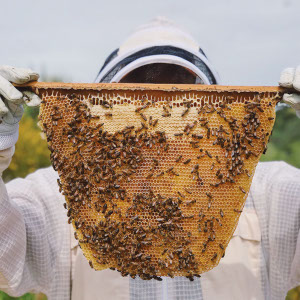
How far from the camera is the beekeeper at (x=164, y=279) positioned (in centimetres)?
360

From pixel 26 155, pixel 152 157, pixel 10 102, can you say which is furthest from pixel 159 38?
pixel 26 155

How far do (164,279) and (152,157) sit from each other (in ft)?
4.35

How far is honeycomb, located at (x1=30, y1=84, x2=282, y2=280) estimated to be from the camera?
2.90m

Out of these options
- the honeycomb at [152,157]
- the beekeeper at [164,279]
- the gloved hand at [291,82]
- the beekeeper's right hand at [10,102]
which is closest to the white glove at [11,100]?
the beekeeper's right hand at [10,102]

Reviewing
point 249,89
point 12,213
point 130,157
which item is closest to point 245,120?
point 249,89

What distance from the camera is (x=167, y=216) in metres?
2.91

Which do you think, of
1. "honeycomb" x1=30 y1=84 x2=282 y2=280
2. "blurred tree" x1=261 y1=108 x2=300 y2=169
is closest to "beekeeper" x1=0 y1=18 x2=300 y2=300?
"honeycomb" x1=30 y1=84 x2=282 y2=280

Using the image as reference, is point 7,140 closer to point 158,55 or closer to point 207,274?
point 158,55

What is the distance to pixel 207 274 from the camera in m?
3.71

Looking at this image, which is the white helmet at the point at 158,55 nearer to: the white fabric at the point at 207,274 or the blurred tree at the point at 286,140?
the white fabric at the point at 207,274

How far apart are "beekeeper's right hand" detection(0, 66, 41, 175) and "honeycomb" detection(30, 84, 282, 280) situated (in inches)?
4.4

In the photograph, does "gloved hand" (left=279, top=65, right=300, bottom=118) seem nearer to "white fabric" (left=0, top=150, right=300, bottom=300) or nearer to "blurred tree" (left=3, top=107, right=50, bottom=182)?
"white fabric" (left=0, top=150, right=300, bottom=300)

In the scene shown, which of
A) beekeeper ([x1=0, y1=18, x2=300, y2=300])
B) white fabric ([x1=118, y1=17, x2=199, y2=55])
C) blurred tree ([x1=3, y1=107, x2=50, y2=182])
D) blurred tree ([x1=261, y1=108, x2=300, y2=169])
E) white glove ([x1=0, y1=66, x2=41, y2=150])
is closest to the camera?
white glove ([x1=0, y1=66, x2=41, y2=150])

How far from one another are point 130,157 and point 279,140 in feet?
40.3
